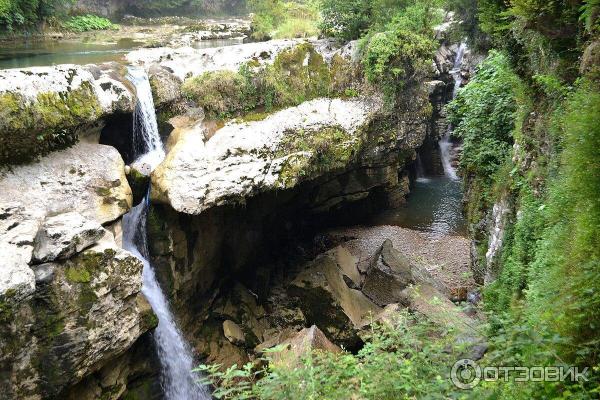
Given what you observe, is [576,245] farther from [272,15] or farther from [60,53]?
[272,15]

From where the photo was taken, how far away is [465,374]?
392cm

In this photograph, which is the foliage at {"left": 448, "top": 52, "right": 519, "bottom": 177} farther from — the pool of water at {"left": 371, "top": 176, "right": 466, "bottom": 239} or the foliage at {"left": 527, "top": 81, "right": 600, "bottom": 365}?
the pool of water at {"left": 371, "top": 176, "right": 466, "bottom": 239}

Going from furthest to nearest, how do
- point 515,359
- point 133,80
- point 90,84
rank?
point 133,80
point 90,84
point 515,359

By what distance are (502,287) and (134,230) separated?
7703 mm

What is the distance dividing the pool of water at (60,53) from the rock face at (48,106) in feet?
12.3

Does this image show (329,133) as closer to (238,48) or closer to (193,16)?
(238,48)

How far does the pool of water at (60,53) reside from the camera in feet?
45.2

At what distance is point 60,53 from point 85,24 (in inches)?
424

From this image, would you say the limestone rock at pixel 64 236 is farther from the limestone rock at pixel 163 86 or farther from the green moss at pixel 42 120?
the limestone rock at pixel 163 86

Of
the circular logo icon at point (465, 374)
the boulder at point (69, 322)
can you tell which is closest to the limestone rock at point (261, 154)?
the boulder at point (69, 322)

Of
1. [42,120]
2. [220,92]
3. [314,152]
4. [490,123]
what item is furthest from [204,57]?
[490,123]

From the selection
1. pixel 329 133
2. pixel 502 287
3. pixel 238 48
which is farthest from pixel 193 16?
pixel 502 287

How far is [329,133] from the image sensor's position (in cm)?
1206

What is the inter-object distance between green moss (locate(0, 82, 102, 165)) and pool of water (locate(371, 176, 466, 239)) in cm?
1116
